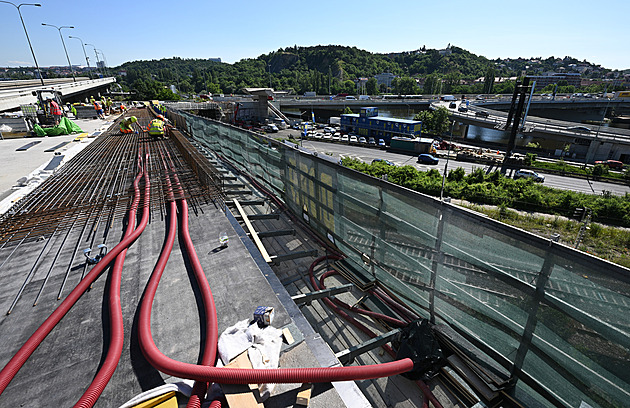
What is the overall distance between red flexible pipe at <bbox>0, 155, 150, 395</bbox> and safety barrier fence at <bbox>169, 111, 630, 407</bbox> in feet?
17.1

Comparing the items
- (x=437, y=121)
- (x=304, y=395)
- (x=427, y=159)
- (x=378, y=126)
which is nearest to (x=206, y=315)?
(x=304, y=395)

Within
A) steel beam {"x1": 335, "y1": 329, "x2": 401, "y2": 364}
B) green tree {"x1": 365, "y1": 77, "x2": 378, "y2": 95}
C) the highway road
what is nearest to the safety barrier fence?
steel beam {"x1": 335, "y1": 329, "x2": 401, "y2": 364}

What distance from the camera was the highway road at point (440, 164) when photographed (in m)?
29.8

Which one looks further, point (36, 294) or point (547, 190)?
point (547, 190)

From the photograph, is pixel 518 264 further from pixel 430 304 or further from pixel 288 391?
pixel 288 391

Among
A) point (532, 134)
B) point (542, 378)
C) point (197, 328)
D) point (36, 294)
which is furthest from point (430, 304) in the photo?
point (532, 134)

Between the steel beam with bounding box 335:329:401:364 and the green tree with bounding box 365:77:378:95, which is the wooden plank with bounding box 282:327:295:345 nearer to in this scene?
the steel beam with bounding box 335:329:401:364

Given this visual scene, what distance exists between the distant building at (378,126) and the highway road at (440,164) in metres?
6.22

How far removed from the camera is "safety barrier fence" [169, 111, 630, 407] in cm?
285

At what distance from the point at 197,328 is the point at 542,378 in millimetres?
4862

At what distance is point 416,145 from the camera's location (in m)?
43.2

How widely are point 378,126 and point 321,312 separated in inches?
2074

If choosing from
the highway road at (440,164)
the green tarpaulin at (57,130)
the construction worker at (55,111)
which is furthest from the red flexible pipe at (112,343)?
the construction worker at (55,111)

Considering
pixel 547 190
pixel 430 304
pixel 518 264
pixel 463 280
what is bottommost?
pixel 547 190
